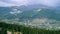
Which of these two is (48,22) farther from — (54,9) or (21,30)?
(21,30)

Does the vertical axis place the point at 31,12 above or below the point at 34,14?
above

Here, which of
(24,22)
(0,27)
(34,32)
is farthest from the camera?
(24,22)

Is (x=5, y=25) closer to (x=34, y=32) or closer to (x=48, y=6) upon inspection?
(x=34, y=32)

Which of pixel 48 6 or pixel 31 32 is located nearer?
pixel 31 32

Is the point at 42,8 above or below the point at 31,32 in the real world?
above

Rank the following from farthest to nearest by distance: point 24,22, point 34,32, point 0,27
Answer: point 24,22
point 0,27
point 34,32

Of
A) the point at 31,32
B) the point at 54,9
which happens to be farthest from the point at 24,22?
the point at 54,9

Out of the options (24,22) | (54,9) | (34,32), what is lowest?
(34,32)

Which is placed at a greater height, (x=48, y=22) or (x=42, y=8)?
(x=42, y=8)

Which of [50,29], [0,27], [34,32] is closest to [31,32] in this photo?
[34,32]
